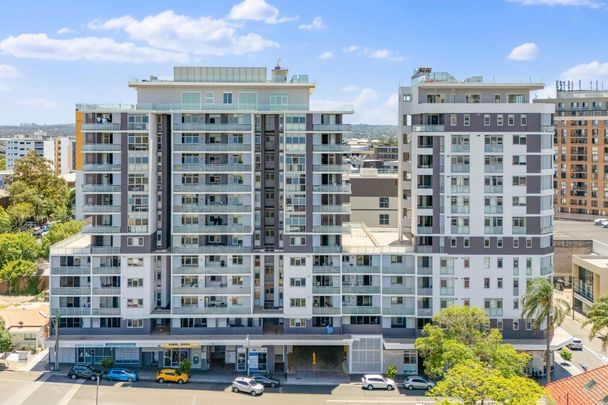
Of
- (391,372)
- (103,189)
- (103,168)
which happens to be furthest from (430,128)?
Answer: (103,189)

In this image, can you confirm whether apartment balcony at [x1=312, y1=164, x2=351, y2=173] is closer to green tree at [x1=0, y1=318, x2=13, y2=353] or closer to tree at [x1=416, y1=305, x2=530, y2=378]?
tree at [x1=416, y1=305, x2=530, y2=378]

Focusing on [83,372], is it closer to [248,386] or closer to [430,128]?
[248,386]

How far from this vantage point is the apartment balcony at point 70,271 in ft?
220

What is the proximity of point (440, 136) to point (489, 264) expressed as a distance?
14748 millimetres

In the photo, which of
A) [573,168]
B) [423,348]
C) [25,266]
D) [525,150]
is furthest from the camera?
[573,168]

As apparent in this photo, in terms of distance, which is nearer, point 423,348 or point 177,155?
point 423,348

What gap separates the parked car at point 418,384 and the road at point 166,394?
640 mm

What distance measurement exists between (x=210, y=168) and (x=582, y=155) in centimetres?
11309

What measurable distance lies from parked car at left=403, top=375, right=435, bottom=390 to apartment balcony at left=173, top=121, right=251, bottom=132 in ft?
102

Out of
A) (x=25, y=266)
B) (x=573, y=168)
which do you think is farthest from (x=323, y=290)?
(x=573, y=168)

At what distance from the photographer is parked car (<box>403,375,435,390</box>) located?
62.3 m

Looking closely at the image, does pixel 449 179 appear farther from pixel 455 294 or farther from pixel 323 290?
pixel 323 290

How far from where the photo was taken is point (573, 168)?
151500mm

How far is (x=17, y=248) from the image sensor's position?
330ft
